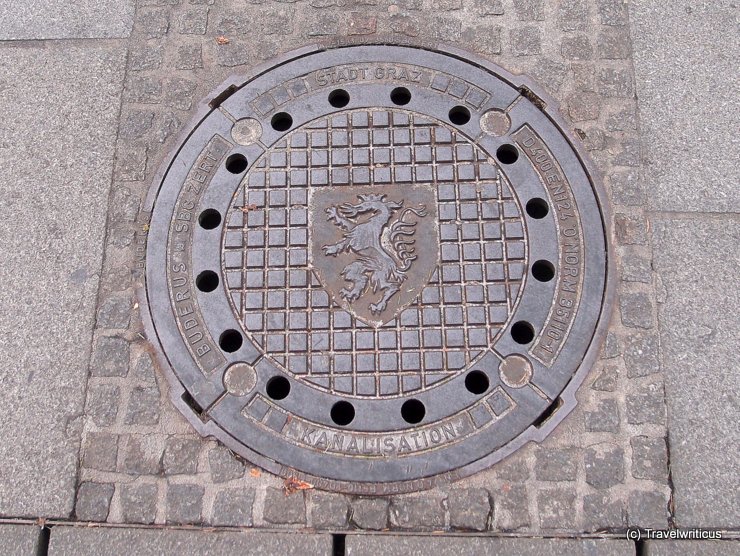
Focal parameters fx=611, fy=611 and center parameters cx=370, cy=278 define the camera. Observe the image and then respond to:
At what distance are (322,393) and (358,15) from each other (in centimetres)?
167

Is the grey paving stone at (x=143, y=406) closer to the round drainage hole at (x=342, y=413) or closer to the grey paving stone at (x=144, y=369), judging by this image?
the grey paving stone at (x=144, y=369)

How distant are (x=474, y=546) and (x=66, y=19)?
285 centimetres

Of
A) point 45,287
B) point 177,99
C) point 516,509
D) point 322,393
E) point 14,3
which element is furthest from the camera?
point 14,3

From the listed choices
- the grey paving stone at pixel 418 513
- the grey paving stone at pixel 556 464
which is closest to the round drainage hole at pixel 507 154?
the grey paving stone at pixel 556 464

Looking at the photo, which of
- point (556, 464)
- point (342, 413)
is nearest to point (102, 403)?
point (342, 413)

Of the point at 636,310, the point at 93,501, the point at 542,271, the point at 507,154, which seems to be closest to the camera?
the point at 93,501

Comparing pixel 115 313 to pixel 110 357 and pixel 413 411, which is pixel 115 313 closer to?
pixel 110 357

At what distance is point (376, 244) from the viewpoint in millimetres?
2396

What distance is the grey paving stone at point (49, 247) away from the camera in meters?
2.30

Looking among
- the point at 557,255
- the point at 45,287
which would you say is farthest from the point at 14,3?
the point at 557,255

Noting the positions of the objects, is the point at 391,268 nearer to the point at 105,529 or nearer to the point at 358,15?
the point at 358,15

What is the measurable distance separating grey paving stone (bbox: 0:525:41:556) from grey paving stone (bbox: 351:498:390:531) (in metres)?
1.16

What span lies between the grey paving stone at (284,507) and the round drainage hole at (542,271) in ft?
4.06

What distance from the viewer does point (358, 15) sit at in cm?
273
